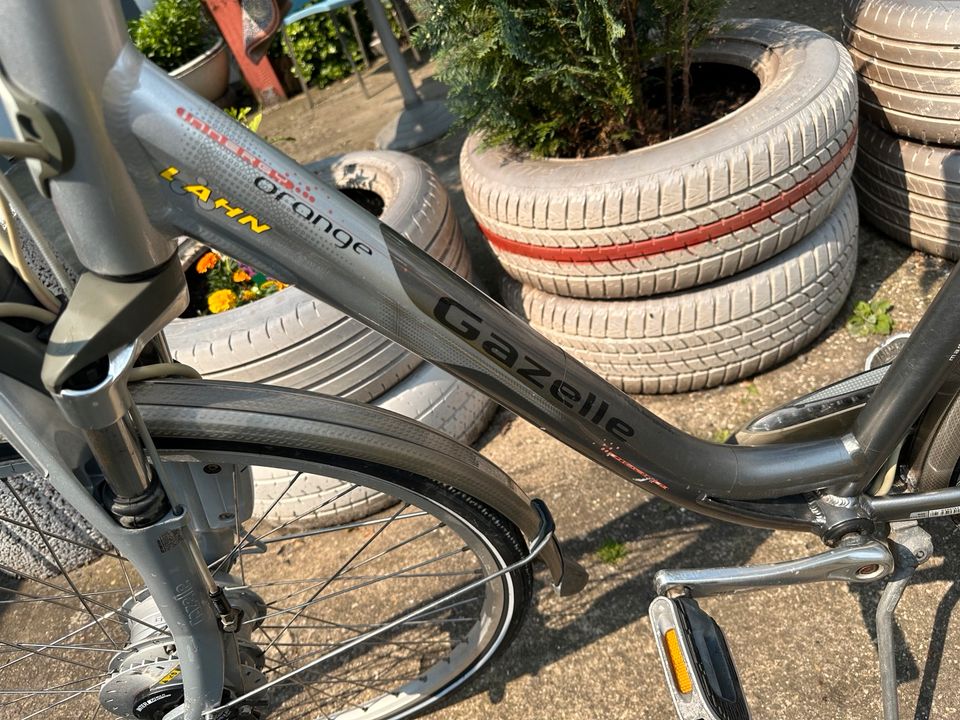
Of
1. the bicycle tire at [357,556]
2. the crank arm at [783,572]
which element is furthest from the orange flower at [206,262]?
the crank arm at [783,572]

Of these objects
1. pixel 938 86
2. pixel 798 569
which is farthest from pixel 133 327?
pixel 938 86

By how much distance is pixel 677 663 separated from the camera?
1.33 meters

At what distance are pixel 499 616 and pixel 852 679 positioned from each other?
2.41ft

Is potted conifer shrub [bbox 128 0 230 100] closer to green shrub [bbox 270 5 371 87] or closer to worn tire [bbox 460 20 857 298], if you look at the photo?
green shrub [bbox 270 5 371 87]

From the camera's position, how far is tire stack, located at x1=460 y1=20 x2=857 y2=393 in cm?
176

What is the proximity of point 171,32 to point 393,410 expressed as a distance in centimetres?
470

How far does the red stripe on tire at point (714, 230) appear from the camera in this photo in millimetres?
1796

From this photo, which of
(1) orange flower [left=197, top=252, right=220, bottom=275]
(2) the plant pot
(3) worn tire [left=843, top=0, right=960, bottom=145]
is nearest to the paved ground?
(3) worn tire [left=843, top=0, right=960, bottom=145]

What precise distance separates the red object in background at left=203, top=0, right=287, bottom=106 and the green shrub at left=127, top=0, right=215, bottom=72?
0.20 metres

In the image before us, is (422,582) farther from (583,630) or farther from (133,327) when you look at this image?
(133,327)

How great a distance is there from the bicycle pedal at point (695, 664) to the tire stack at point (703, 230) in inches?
32.2

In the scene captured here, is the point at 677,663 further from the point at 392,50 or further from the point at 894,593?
the point at 392,50

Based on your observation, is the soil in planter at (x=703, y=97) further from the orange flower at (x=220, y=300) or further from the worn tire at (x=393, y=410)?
the orange flower at (x=220, y=300)

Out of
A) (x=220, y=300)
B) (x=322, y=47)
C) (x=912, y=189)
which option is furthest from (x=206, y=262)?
(x=322, y=47)
